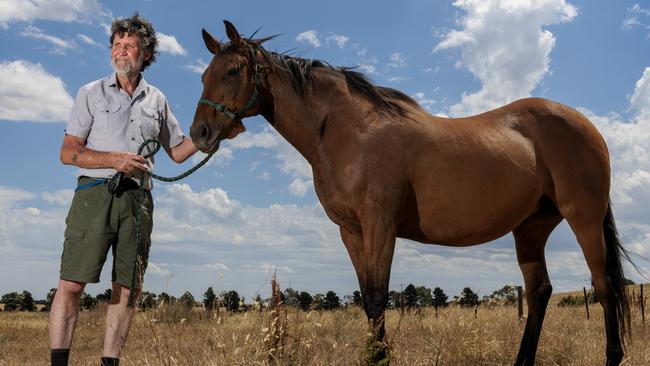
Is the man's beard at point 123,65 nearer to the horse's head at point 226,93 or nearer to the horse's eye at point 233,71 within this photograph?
the horse's head at point 226,93

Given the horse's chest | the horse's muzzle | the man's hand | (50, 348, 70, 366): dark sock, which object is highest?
the horse's muzzle

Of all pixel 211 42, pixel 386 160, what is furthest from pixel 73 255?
pixel 386 160

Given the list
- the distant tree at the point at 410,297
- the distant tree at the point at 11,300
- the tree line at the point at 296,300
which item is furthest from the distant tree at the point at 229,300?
the distant tree at the point at 11,300

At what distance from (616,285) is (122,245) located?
16.1ft

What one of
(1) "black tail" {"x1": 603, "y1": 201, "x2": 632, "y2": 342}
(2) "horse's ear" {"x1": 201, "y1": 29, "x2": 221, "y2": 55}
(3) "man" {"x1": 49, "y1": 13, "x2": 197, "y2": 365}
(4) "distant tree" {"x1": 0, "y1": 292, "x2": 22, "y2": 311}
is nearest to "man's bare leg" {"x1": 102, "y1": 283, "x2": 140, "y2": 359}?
(3) "man" {"x1": 49, "y1": 13, "x2": 197, "y2": 365}

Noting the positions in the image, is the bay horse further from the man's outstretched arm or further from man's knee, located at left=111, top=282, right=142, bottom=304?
man's knee, located at left=111, top=282, right=142, bottom=304

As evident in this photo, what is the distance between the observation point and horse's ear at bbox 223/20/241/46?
455cm

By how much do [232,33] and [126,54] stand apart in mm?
894

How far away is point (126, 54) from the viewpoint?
4598mm

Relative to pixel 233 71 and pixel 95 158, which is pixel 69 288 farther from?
pixel 233 71

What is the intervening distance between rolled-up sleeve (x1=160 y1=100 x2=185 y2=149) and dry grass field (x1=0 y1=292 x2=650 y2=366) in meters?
1.48

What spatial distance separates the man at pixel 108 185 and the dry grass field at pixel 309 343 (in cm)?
44

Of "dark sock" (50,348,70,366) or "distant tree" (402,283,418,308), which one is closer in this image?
"dark sock" (50,348,70,366)

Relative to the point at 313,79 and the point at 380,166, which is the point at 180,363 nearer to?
the point at 380,166
